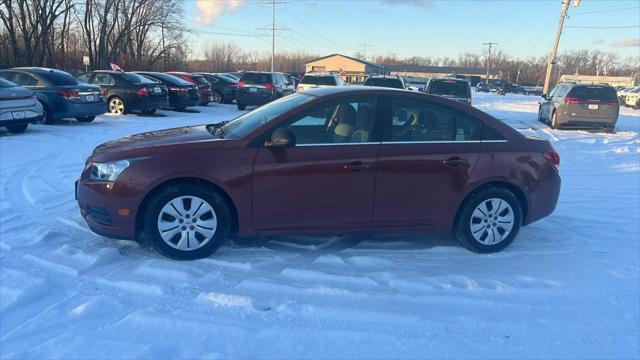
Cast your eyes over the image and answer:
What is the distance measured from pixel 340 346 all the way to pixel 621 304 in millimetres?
2408

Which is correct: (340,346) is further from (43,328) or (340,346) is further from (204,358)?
(43,328)

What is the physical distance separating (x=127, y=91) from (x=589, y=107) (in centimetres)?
1596

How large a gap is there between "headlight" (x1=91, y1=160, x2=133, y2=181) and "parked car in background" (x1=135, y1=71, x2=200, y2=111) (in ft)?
49.6

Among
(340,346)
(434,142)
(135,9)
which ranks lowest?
(340,346)

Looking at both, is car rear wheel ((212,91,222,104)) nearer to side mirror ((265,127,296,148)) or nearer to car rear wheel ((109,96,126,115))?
car rear wheel ((109,96,126,115))

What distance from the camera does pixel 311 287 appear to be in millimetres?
3879

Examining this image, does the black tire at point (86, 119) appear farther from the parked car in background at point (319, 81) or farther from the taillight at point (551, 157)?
the taillight at point (551, 157)

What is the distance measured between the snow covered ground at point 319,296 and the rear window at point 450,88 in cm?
1210

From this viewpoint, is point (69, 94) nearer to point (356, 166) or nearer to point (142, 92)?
point (142, 92)

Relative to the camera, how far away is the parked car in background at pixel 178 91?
18734 mm

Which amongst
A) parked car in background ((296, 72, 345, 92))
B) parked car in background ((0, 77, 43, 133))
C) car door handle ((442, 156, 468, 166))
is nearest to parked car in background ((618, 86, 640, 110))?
parked car in background ((296, 72, 345, 92))

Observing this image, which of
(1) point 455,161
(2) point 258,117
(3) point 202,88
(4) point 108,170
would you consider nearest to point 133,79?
(3) point 202,88

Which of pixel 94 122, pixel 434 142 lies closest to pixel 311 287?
pixel 434 142

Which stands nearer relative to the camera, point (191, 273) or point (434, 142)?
point (191, 273)
